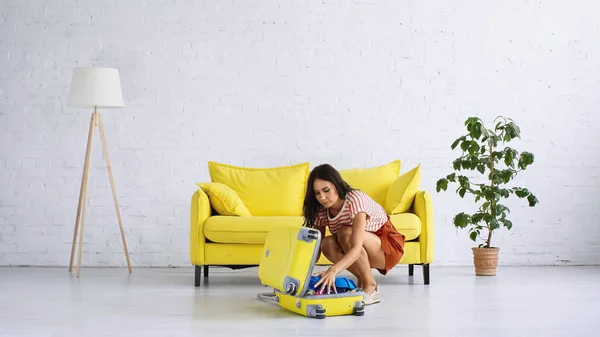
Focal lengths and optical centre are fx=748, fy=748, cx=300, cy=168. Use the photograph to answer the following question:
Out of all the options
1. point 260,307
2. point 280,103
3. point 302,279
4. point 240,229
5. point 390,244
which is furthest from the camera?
point 280,103

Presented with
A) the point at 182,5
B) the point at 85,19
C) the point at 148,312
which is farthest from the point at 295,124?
the point at 148,312

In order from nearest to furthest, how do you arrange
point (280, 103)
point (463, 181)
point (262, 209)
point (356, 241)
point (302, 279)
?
point (302, 279), point (356, 241), point (262, 209), point (463, 181), point (280, 103)

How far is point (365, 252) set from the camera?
4098 mm

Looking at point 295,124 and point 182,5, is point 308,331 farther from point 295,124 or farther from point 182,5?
point 182,5

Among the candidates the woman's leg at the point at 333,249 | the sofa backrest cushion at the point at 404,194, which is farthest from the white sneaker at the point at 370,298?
the sofa backrest cushion at the point at 404,194

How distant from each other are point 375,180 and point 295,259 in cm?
195

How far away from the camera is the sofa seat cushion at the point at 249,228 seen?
477 centimetres

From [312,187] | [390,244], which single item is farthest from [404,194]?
[312,187]

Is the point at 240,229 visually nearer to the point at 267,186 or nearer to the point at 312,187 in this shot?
the point at 267,186

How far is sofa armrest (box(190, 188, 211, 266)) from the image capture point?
479cm

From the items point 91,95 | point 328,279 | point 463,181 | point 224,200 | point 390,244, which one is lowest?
point 328,279

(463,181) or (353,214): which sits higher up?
(463,181)

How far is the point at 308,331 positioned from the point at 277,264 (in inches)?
21.9

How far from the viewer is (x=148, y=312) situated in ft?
12.2
